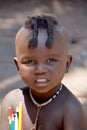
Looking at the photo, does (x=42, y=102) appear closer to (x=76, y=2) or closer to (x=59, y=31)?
(x=59, y=31)

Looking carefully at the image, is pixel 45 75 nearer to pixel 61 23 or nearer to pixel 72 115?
pixel 72 115

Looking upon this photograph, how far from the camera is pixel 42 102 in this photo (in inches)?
66.7

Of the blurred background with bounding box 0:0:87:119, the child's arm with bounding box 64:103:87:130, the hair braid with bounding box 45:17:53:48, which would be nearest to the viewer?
the hair braid with bounding box 45:17:53:48

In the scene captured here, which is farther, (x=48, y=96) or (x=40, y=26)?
(x=48, y=96)

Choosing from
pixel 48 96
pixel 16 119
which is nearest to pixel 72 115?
pixel 48 96

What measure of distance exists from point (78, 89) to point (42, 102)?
85 centimetres

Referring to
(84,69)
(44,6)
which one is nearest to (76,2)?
(44,6)

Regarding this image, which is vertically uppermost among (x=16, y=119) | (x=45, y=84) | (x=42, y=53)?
(x=42, y=53)

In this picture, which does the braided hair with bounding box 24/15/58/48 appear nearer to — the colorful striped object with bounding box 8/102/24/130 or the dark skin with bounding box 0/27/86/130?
the dark skin with bounding box 0/27/86/130

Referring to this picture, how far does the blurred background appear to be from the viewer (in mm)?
2594

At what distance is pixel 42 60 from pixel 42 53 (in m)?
0.03

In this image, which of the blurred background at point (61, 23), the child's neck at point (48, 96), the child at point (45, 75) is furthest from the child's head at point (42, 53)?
the blurred background at point (61, 23)

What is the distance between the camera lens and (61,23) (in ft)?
11.8

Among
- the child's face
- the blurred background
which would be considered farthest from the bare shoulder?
the blurred background
